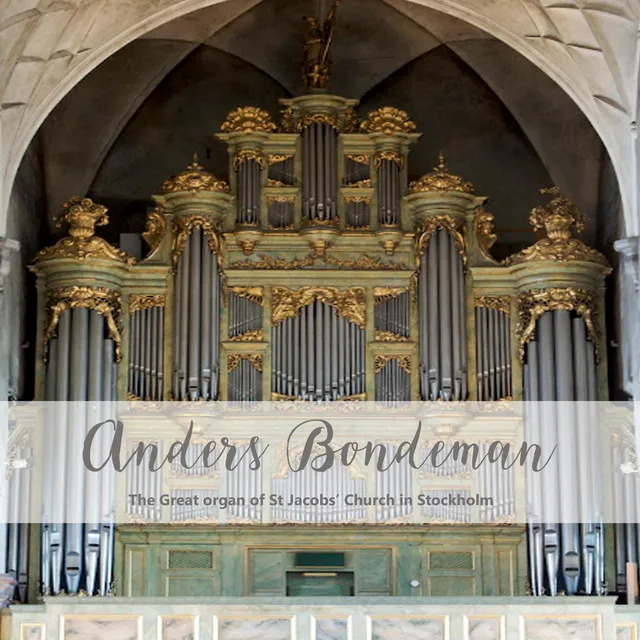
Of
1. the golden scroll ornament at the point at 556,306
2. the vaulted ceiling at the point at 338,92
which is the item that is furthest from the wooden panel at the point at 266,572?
the vaulted ceiling at the point at 338,92

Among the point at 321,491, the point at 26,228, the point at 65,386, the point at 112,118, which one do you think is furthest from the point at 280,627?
the point at 112,118

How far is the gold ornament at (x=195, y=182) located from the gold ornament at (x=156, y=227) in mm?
300

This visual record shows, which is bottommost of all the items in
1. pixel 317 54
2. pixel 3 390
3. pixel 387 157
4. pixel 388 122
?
pixel 3 390

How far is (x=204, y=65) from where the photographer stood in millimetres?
26172

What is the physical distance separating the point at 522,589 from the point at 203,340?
474 cm

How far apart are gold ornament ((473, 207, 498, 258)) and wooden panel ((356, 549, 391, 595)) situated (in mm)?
3960

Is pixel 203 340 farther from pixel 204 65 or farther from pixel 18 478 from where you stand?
pixel 204 65

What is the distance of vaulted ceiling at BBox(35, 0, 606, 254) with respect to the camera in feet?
84.4

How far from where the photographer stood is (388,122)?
24.3 meters

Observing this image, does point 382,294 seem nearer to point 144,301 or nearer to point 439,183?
point 439,183

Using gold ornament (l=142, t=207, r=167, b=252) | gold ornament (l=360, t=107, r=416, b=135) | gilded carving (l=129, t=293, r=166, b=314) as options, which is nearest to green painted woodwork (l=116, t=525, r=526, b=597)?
gilded carving (l=129, t=293, r=166, b=314)

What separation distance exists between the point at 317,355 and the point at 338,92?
163 inches

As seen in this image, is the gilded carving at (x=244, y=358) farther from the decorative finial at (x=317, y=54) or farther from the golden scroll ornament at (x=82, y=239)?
the decorative finial at (x=317, y=54)

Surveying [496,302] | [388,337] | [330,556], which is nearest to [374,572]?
[330,556]
